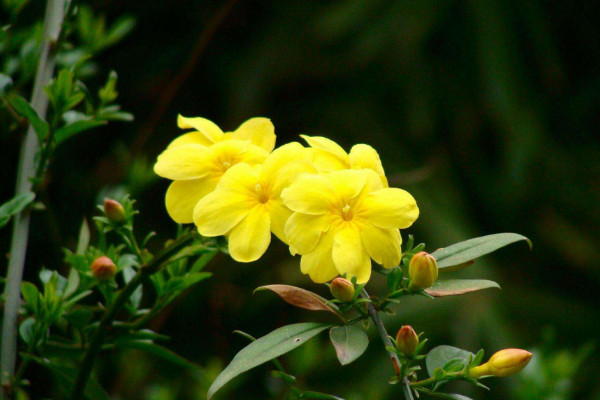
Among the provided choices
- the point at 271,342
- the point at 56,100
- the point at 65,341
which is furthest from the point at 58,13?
the point at 271,342

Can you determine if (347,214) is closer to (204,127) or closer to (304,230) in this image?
(304,230)

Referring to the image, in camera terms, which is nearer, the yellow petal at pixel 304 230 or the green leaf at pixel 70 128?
the yellow petal at pixel 304 230

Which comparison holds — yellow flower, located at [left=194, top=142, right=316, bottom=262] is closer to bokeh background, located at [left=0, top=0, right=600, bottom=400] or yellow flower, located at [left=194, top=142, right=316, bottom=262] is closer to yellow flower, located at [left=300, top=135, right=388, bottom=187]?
yellow flower, located at [left=300, top=135, right=388, bottom=187]

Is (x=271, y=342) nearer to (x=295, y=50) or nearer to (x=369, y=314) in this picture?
(x=369, y=314)

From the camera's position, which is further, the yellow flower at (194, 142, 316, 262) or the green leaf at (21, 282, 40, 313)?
the green leaf at (21, 282, 40, 313)

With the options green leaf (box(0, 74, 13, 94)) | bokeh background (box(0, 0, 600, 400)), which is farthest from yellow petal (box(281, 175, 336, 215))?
bokeh background (box(0, 0, 600, 400))

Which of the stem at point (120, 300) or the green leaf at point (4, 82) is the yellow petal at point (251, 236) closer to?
the stem at point (120, 300)

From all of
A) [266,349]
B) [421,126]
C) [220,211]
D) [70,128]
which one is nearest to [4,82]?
[70,128]

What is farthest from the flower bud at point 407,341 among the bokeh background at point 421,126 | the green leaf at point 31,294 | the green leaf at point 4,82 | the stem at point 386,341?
the bokeh background at point 421,126
